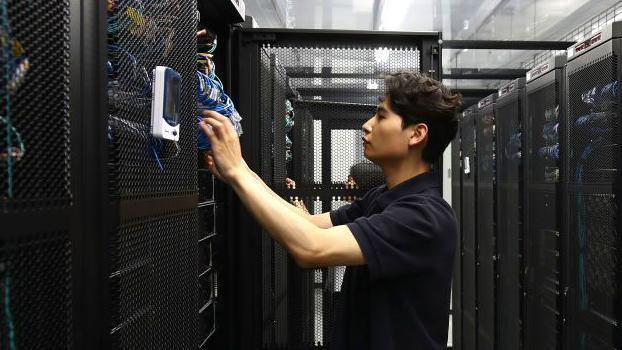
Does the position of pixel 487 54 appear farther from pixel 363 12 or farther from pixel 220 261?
pixel 220 261

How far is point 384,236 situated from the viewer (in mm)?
1032

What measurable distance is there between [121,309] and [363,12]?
3.43 m

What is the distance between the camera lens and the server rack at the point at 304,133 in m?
1.39

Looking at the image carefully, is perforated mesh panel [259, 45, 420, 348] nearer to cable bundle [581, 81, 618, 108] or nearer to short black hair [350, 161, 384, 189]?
short black hair [350, 161, 384, 189]

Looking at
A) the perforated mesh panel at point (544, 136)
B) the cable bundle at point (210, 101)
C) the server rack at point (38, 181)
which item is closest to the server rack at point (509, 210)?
the perforated mesh panel at point (544, 136)

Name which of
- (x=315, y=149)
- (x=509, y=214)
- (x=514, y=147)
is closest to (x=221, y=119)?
(x=315, y=149)

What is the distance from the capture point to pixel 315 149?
150cm

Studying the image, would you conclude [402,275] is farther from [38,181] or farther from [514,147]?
[514,147]

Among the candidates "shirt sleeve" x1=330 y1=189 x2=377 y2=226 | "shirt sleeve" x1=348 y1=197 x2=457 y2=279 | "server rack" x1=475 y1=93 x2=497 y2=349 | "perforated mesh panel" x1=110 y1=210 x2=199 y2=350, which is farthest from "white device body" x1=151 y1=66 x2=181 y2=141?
"server rack" x1=475 y1=93 x2=497 y2=349

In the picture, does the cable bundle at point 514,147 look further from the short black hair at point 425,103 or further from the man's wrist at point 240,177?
the man's wrist at point 240,177

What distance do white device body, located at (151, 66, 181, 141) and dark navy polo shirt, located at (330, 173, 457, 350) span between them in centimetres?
47

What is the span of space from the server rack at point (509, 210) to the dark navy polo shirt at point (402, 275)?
1.49 metres

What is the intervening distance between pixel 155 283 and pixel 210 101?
0.51 m

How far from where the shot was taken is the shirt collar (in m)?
1.19
